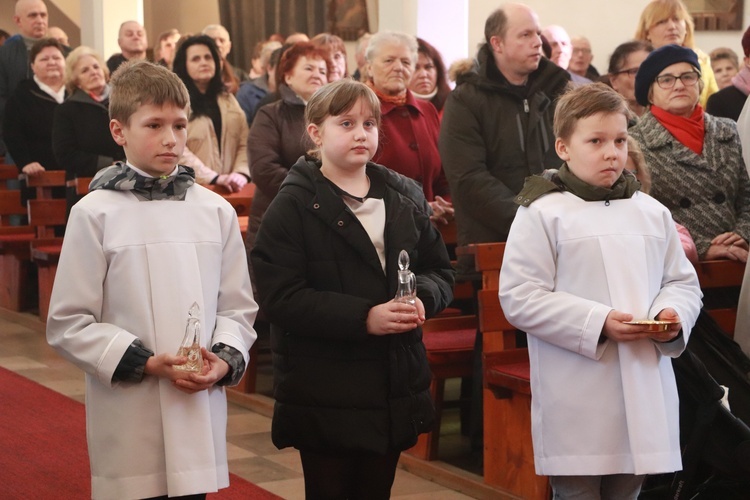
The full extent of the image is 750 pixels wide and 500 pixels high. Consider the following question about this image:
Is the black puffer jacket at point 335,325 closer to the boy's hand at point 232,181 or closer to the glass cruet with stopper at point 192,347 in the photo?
the glass cruet with stopper at point 192,347

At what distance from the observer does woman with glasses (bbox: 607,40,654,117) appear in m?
5.59

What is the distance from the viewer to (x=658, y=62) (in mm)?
4258

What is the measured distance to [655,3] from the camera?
6070 millimetres

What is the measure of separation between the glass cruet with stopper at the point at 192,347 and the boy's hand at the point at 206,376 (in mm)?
18

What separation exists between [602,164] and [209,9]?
45.9 ft

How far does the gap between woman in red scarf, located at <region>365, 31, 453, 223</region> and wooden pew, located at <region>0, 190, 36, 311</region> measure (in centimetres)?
360

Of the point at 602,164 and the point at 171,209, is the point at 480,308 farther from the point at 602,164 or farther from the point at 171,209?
the point at 171,209

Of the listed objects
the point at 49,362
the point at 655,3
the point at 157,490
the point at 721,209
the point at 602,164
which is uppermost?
the point at 655,3

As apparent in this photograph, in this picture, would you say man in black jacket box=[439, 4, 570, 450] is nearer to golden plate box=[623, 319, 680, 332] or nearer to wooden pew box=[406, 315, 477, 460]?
wooden pew box=[406, 315, 477, 460]

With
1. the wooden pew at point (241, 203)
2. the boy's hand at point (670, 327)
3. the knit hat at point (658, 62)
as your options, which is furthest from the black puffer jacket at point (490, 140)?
the wooden pew at point (241, 203)

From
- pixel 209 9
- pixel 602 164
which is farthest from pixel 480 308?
pixel 209 9

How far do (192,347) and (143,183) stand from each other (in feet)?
1.35

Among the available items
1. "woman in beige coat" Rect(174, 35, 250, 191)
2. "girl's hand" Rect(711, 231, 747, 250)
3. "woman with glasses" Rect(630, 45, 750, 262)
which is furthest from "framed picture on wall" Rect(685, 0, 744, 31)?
"girl's hand" Rect(711, 231, 747, 250)

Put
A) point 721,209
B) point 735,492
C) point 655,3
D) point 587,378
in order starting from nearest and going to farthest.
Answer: point 587,378, point 735,492, point 721,209, point 655,3
